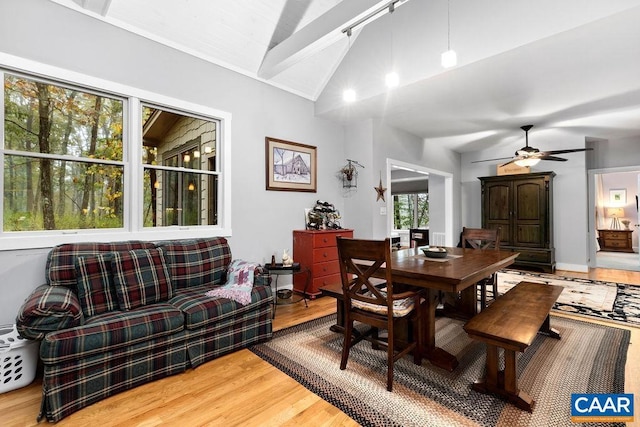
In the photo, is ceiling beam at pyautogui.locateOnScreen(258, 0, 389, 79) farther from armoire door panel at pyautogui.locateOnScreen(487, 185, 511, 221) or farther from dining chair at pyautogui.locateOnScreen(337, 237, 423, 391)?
armoire door panel at pyautogui.locateOnScreen(487, 185, 511, 221)

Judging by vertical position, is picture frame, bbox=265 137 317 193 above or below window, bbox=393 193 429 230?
above

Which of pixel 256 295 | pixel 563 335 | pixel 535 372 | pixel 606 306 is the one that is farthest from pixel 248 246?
pixel 606 306

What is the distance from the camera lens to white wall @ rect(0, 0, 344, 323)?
7.75 ft

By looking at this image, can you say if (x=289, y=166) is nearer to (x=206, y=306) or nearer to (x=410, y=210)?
(x=206, y=306)

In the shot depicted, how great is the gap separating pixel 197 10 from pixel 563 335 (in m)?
4.79

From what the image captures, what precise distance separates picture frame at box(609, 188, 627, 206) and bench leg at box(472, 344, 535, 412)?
33.0 ft

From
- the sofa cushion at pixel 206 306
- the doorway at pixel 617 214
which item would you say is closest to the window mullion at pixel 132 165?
the sofa cushion at pixel 206 306

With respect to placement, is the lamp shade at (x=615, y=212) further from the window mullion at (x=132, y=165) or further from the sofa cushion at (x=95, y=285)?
the sofa cushion at (x=95, y=285)

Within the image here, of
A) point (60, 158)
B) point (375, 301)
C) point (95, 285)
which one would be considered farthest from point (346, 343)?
point (60, 158)

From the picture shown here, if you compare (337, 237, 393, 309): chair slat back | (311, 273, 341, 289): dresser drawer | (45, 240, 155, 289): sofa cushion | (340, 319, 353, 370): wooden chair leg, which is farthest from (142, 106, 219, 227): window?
(340, 319, 353, 370): wooden chair leg

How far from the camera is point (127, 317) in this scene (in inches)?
80.3

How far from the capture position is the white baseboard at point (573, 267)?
18.8 ft

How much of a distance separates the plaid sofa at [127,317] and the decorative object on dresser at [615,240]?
34.7 ft

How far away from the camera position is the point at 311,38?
3.07 meters
